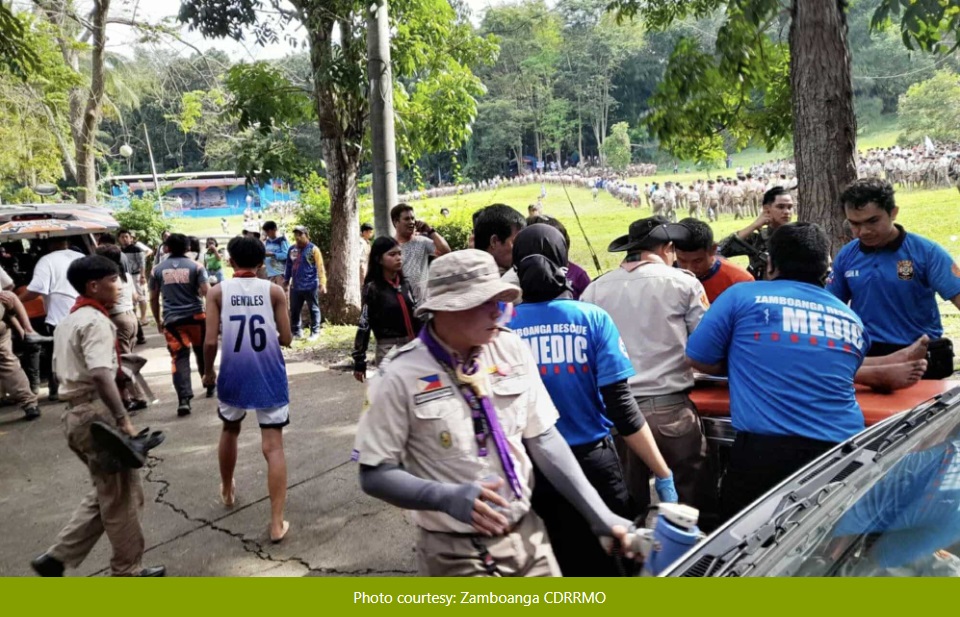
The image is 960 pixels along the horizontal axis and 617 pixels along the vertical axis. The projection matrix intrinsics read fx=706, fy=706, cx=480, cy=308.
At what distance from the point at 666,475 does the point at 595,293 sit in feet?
3.13

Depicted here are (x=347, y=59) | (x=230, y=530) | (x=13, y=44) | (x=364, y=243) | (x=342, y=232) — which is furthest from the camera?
(x=364, y=243)

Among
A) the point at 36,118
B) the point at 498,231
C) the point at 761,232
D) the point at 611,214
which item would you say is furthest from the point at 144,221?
the point at 498,231

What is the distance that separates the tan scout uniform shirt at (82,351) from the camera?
340 centimetres

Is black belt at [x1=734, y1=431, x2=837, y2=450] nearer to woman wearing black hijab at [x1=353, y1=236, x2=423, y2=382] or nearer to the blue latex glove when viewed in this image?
the blue latex glove

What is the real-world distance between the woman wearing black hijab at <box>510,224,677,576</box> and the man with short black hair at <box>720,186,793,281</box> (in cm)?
286

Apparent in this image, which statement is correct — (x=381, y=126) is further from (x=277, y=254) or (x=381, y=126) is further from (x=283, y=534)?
(x=283, y=534)

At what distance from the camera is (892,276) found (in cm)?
377

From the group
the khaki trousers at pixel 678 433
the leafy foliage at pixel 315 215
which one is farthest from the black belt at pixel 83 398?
the leafy foliage at pixel 315 215

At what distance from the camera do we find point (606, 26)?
19.1m

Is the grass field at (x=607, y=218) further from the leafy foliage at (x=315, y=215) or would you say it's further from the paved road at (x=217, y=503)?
the paved road at (x=217, y=503)

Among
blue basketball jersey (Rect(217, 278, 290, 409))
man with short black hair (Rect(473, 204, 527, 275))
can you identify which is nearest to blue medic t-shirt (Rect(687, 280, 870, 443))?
man with short black hair (Rect(473, 204, 527, 275))

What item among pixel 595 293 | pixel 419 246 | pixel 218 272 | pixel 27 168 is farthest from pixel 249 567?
pixel 27 168

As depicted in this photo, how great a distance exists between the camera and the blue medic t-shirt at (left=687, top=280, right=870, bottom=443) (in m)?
2.60

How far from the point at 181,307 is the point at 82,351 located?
3729 millimetres
